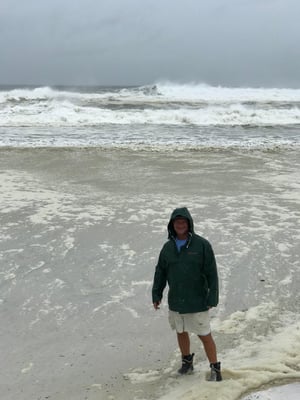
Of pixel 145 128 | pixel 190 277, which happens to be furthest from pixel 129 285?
pixel 145 128

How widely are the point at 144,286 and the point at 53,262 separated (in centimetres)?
134

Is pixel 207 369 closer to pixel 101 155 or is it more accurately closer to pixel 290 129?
pixel 101 155

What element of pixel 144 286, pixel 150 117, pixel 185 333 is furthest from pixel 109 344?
pixel 150 117

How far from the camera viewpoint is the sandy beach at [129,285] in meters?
3.74

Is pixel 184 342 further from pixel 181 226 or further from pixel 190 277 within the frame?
pixel 181 226

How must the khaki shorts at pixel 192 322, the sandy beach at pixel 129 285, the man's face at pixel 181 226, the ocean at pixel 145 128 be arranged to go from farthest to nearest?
the ocean at pixel 145 128, the sandy beach at pixel 129 285, the khaki shorts at pixel 192 322, the man's face at pixel 181 226

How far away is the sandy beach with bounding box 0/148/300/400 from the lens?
147 inches

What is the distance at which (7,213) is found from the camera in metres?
8.43

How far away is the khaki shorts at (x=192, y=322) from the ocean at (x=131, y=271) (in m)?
0.37

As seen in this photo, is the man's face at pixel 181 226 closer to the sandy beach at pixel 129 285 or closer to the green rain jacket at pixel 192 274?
the green rain jacket at pixel 192 274

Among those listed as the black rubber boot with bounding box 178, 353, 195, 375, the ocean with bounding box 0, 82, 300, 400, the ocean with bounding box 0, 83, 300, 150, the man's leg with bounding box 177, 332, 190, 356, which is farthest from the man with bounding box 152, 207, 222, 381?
the ocean with bounding box 0, 83, 300, 150

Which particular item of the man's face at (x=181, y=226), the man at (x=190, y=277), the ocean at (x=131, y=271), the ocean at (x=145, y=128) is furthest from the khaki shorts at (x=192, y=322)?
the ocean at (x=145, y=128)

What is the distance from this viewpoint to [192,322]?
3648 mm

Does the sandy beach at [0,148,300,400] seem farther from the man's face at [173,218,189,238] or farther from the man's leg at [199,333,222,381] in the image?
the man's face at [173,218,189,238]
